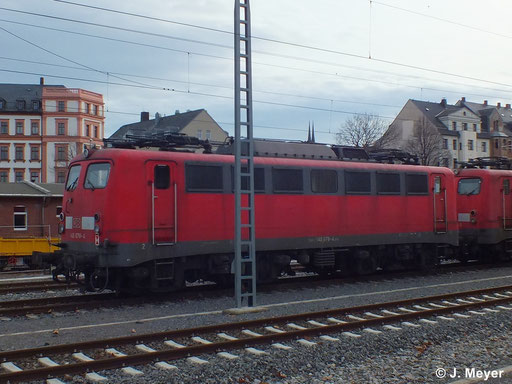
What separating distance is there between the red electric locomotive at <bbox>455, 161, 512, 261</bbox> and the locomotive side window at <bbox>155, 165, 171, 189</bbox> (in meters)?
11.8

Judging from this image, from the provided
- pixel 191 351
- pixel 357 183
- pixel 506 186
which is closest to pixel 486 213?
pixel 506 186

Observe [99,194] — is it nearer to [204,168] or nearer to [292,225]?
[204,168]

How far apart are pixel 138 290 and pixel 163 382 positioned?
6.02m

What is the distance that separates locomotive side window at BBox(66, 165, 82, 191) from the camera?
12.9m

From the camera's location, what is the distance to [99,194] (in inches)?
472

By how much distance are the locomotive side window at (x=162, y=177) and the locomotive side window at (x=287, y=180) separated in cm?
282

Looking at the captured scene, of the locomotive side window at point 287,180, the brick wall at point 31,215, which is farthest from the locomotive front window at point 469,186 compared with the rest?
the brick wall at point 31,215

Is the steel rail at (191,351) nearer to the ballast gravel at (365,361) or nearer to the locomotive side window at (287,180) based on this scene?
the ballast gravel at (365,361)

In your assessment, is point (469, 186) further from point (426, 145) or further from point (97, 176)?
point (426, 145)

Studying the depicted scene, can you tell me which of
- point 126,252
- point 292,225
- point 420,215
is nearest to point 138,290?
point 126,252

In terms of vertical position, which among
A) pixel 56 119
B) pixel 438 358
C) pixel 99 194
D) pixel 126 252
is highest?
pixel 56 119

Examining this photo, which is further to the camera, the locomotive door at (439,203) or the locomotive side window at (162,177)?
the locomotive door at (439,203)

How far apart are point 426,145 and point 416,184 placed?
38.3m

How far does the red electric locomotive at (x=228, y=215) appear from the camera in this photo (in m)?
12.0
